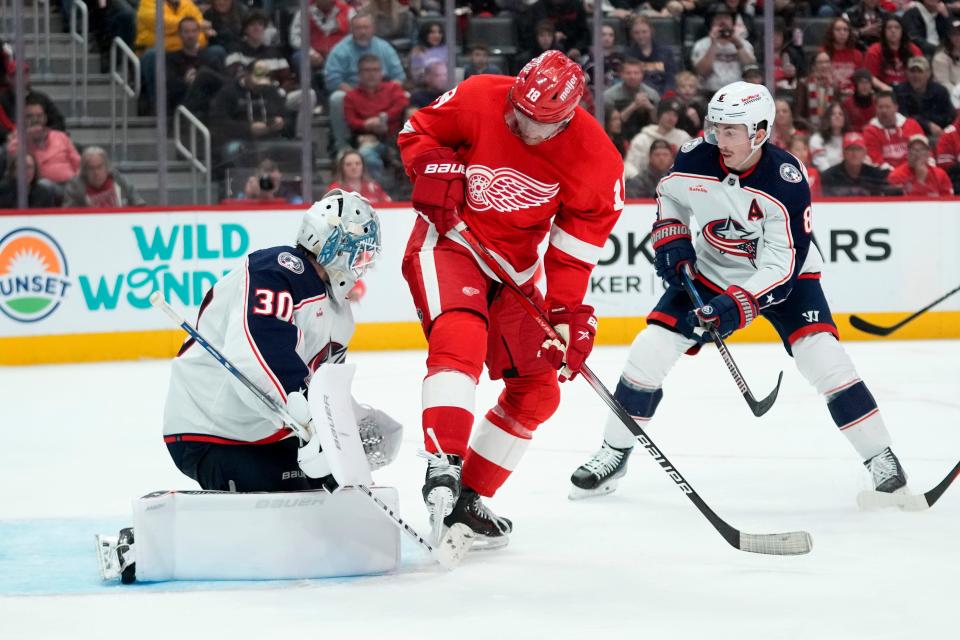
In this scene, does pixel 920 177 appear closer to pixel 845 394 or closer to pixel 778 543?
pixel 845 394

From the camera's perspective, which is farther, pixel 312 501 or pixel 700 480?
pixel 700 480

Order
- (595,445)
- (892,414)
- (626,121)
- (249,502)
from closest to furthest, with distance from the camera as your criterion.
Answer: (249,502), (595,445), (892,414), (626,121)

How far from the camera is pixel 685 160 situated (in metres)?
3.71

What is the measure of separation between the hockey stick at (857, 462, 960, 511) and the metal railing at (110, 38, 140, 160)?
4739mm

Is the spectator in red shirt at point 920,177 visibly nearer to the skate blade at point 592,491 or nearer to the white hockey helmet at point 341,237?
the skate blade at point 592,491

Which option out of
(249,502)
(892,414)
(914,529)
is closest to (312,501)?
(249,502)

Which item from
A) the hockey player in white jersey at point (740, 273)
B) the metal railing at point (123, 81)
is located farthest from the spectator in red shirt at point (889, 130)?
the hockey player in white jersey at point (740, 273)

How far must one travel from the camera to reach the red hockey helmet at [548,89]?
9.46 ft

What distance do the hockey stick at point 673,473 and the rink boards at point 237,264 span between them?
4.06 m

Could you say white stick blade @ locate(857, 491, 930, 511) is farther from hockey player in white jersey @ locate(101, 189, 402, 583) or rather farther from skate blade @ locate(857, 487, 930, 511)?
hockey player in white jersey @ locate(101, 189, 402, 583)

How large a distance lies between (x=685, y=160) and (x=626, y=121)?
3942mm

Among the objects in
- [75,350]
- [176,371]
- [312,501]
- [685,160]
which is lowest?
[75,350]

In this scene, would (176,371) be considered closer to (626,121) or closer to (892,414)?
(892,414)

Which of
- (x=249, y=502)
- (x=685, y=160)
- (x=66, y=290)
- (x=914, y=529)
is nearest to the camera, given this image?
(x=249, y=502)
